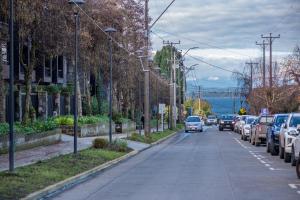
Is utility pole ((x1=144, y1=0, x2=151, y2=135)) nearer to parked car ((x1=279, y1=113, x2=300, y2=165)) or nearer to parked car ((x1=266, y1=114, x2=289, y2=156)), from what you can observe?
parked car ((x1=266, y1=114, x2=289, y2=156))

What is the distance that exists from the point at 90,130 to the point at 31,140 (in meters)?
15.0

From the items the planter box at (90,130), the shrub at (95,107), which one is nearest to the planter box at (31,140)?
the planter box at (90,130)

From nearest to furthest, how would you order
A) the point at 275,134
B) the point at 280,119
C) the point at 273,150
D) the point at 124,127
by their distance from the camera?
1. the point at 275,134
2. the point at 273,150
3. the point at 280,119
4. the point at 124,127

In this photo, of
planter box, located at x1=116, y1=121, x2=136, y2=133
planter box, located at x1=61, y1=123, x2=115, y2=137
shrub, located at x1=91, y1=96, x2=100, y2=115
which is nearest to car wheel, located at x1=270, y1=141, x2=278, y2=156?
planter box, located at x1=61, y1=123, x2=115, y2=137

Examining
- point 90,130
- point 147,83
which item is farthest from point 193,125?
point 147,83

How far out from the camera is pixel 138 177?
1928 centimetres

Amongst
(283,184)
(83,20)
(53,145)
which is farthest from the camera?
(83,20)

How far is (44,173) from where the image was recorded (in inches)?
719

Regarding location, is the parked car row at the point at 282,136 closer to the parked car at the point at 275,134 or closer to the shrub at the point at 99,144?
the parked car at the point at 275,134

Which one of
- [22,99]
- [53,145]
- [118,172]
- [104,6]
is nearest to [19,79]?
[22,99]

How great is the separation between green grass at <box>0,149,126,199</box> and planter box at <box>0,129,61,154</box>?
291 centimetres

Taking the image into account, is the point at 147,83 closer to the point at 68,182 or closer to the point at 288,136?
the point at 288,136

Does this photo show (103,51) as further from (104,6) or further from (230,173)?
(230,173)

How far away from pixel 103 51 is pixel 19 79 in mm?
7420
